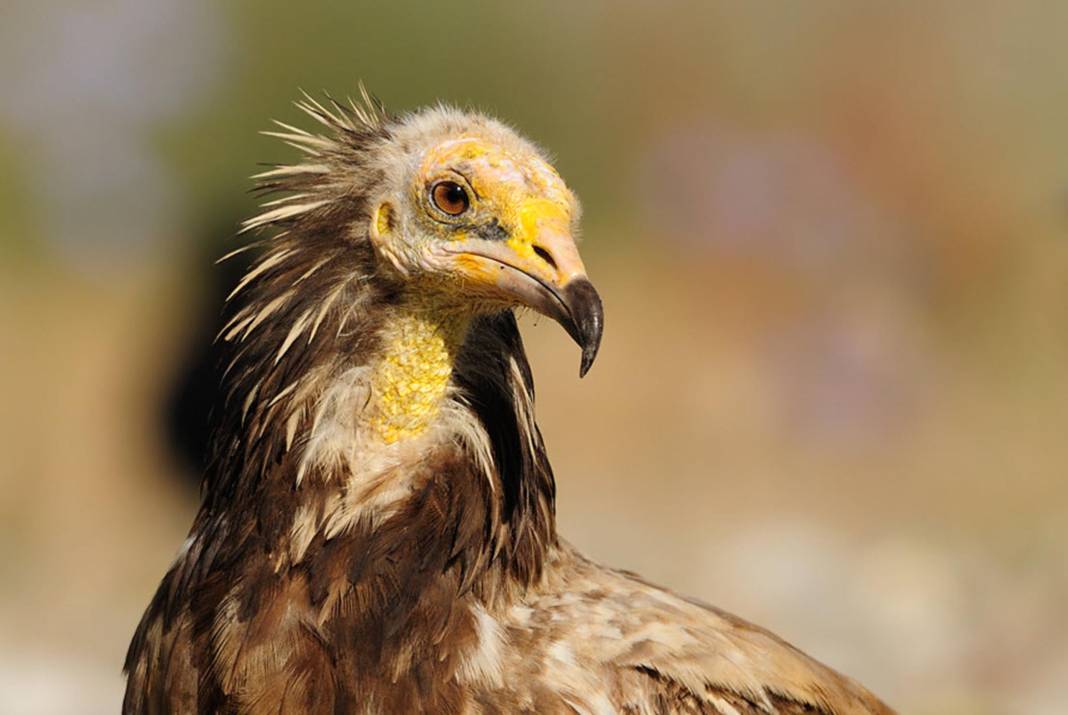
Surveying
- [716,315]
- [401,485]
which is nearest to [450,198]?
[401,485]

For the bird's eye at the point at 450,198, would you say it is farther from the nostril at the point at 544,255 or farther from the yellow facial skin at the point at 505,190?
the nostril at the point at 544,255

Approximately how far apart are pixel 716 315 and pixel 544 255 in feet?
15.9

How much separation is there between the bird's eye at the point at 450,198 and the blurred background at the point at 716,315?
413 centimetres

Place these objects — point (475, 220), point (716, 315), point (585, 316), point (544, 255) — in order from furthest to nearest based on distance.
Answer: point (716, 315)
point (475, 220)
point (544, 255)
point (585, 316)

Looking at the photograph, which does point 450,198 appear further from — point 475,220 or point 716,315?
point 716,315

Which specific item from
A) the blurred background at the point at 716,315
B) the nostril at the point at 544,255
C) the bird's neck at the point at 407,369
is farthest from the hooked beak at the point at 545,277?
the blurred background at the point at 716,315

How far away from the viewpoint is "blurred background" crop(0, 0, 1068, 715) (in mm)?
7281

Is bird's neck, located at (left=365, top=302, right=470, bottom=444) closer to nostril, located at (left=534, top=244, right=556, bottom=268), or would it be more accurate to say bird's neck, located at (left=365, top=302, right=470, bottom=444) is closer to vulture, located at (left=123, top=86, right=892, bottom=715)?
vulture, located at (left=123, top=86, right=892, bottom=715)

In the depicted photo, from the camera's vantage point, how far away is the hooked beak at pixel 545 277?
9.04ft

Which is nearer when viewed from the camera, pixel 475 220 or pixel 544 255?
pixel 544 255

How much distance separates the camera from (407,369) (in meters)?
3.07

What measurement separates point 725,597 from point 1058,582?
2.00m

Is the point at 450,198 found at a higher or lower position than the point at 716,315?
lower

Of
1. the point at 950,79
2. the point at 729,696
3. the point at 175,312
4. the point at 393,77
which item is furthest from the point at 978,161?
the point at 729,696
